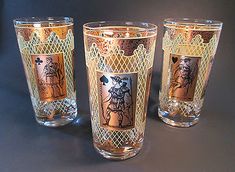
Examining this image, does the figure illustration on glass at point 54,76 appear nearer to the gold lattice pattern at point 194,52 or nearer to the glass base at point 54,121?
the glass base at point 54,121

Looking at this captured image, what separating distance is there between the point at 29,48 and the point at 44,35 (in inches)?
1.4

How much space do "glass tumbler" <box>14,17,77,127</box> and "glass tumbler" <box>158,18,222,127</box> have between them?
180 millimetres

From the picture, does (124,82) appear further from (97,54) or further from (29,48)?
(29,48)

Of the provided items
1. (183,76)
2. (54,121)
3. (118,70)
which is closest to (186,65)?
(183,76)

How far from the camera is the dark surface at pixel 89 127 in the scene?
389 mm

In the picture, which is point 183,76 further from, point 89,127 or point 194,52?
point 89,127

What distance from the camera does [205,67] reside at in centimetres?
47

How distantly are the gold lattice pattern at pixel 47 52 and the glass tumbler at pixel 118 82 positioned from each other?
0.28 feet

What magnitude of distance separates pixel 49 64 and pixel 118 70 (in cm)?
16

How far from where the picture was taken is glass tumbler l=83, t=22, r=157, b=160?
350 millimetres

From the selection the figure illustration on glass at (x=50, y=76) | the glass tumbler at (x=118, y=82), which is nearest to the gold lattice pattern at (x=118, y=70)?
the glass tumbler at (x=118, y=82)

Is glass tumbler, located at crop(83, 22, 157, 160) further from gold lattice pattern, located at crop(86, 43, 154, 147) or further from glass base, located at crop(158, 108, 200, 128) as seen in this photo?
glass base, located at crop(158, 108, 200, 128)
